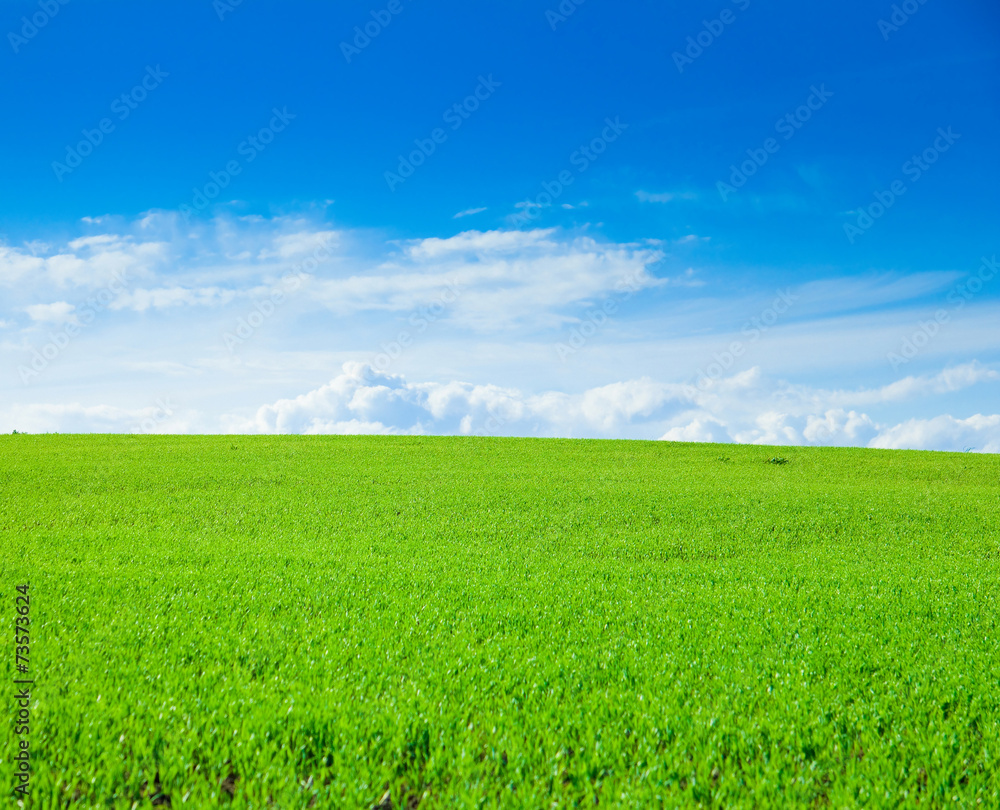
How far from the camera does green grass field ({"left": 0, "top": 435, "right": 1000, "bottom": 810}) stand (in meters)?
5.39

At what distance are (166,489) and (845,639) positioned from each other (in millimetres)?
20311

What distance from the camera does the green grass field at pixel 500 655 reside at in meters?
5.39

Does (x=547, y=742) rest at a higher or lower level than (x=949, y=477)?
lower

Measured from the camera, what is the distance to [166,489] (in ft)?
66.3

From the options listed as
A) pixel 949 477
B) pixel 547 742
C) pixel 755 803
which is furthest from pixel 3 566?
pixel 949 477

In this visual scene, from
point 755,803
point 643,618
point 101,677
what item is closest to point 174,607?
point 101,677

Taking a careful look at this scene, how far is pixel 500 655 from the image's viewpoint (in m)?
7.79

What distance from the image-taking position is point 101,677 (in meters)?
6.80

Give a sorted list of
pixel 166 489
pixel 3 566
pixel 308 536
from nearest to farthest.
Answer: pixel 3 566 < pixel 308 536 < pixel 166 489

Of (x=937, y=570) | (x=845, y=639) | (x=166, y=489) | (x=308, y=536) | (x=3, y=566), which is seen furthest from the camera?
(x=166, y=489)

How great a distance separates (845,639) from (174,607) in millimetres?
10239

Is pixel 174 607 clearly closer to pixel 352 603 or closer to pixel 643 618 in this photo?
pixel 352 603

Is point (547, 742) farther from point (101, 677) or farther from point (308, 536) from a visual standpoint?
point (308, 536)

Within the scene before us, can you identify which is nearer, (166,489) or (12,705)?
(12,705)
